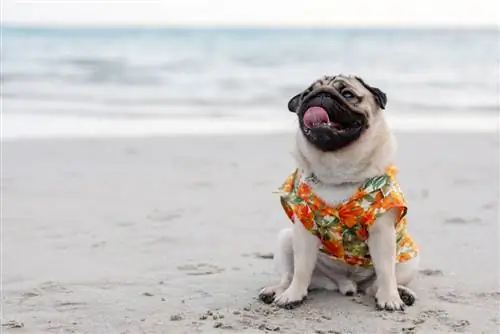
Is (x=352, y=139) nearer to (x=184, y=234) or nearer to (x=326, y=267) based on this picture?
(x=326, y=267)

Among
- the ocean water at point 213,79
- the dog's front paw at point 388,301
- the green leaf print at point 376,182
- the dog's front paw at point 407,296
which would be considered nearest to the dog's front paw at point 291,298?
the dog's front paw at point 388,301

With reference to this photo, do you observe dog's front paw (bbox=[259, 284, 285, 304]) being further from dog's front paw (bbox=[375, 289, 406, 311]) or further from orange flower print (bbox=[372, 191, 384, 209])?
orange flower print (bbox=[372, 191, 384, 209])

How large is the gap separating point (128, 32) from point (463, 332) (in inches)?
1340

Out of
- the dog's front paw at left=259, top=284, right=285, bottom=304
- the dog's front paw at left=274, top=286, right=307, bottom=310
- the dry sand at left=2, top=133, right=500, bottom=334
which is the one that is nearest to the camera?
the dry sand at left=2, top=133, right=500, bottom=334

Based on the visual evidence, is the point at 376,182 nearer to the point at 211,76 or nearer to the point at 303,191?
the point at 303,191

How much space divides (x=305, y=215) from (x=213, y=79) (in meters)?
13.5

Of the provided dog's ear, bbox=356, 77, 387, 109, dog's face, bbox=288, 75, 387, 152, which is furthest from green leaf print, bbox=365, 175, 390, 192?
dog's ear, bbox=356, 77, 387, 109

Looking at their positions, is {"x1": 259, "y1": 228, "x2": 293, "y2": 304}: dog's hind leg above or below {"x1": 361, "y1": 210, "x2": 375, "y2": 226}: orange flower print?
below

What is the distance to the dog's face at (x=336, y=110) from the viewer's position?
146 inches

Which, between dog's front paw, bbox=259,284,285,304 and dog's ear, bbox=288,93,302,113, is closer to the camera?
dog's ear, bbox=288,93,302,113

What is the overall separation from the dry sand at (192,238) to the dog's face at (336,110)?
2.71ft

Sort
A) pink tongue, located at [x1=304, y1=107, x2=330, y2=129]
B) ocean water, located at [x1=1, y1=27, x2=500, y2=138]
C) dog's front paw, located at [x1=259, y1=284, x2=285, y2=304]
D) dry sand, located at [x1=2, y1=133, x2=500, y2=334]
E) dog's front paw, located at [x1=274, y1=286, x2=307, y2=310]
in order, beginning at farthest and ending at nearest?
ocean water, located at [x1=1, y1=27, x2=500, y2=138] < dog's front paw, located at [x1=259, y1=284, x2=285, y2=304] < dog's front paw, located at [x1=274, y1=286, x2=307, y2=310] < dry sand, located at [x1=2, y1=133, x2=500, y2=334] < pink tongue, located at [x1=304, y1=107, x2=330, y2=129]

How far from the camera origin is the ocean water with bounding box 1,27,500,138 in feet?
35.7

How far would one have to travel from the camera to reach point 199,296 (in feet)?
13.6
